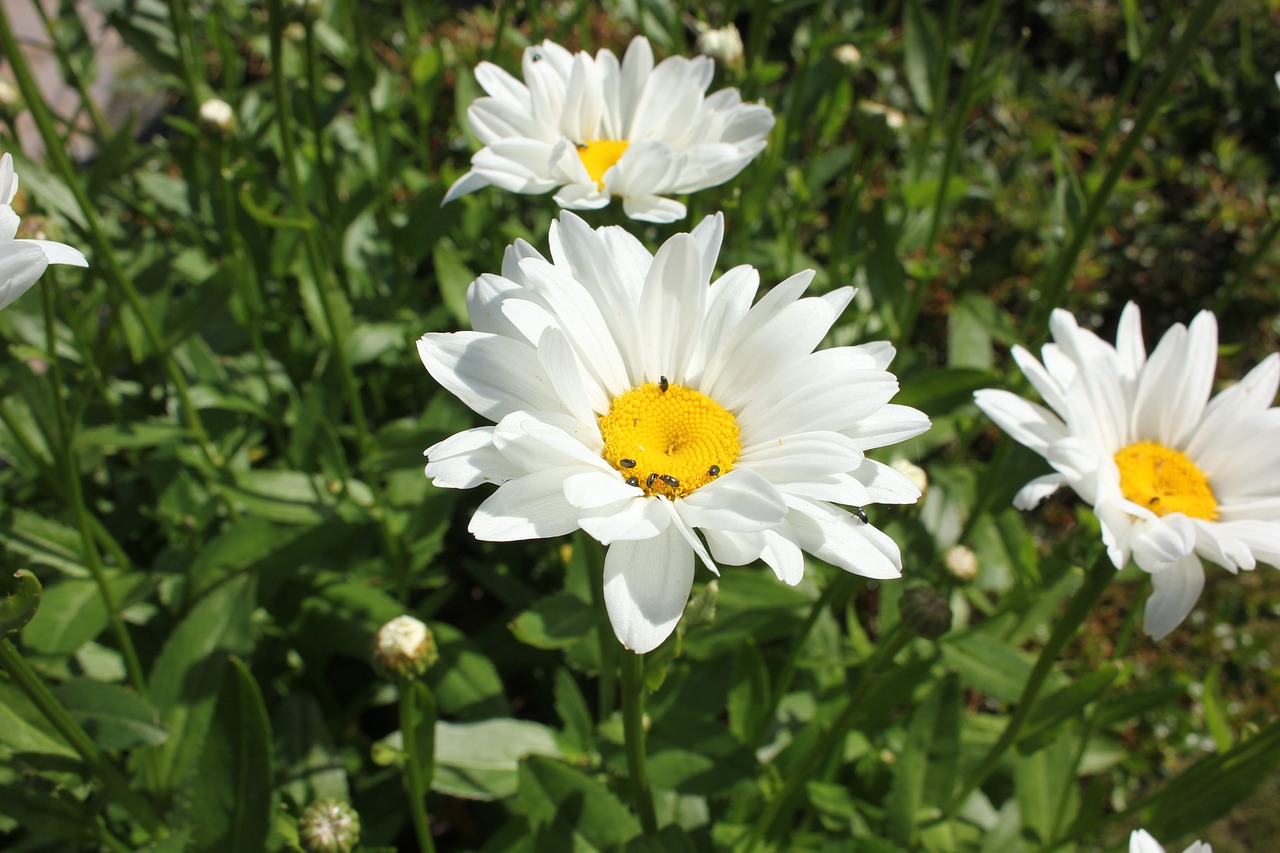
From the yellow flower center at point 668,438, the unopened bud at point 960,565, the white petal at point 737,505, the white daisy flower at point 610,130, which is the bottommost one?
the unopened bud at point 960,565

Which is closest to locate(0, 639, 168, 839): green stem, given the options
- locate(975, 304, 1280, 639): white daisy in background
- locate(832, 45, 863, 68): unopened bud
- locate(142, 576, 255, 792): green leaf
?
locate(142, 576, 255, 792): green leaf

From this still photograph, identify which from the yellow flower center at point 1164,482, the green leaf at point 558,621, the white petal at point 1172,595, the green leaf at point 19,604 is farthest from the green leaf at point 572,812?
the yellow flower center at point 1164,482

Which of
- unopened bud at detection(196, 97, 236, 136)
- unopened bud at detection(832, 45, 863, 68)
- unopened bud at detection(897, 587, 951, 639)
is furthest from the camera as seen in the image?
unopened bud at detection(832, 45, 863, 68)

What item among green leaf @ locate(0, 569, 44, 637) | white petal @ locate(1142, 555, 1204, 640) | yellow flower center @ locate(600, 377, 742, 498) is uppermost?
yellow flower center @ locate(600, 377, 742, 498)

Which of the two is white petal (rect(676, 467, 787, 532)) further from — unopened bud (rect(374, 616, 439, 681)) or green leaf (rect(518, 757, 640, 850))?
green leaf (rect(518, 757, 640, 850))

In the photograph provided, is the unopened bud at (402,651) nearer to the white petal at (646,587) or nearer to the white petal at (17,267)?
the white petal at (646,587)

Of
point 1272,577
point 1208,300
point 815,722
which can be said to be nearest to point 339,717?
point 815,722

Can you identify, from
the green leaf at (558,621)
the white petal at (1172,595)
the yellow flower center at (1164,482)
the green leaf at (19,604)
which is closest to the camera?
the green leaf at (19,604)
